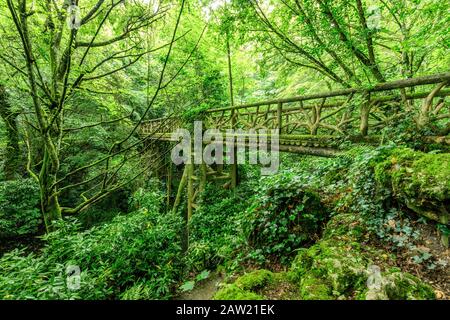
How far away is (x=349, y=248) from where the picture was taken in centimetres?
257

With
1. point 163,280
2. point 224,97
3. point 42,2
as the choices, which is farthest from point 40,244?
point 224,97

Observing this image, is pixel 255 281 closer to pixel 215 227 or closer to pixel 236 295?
pixel 236 295

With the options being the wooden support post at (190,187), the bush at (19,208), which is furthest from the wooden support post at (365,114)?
the bush at (19,208)

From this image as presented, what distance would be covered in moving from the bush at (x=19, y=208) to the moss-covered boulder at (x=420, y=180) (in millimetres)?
11784

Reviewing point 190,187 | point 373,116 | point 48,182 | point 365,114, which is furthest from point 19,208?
point 373,116

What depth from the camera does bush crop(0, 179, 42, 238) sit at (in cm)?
828

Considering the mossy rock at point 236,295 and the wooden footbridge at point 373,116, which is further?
the wooden footbridge at point 373,116

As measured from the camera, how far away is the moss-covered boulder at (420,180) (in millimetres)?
2209

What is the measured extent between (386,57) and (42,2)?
8762 mm

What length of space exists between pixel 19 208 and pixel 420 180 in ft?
40.3

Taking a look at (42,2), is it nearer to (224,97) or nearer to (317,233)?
(317,233)
